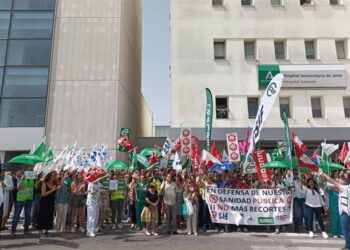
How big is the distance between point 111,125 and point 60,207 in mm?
9936

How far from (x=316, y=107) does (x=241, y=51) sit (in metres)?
6.67

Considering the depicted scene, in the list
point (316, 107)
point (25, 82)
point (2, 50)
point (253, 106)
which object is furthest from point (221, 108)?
point (2, 50)

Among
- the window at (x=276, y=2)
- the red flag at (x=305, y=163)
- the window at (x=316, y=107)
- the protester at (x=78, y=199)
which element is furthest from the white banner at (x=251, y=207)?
the window at (x=276, y=2)

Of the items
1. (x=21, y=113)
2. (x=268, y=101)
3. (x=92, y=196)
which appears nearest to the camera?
(x=92, y=196)

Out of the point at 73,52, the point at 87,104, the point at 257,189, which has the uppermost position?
the point at 73,52

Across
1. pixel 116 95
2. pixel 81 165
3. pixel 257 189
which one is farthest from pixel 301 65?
pixel 81 165

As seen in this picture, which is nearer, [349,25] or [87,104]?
[87,104]

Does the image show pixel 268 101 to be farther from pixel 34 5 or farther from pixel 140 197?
pixel 34 5

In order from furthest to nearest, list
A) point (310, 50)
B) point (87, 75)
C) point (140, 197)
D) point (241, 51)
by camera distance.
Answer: point (310, 50) < point (241, 51) < point (87, 75) < point (140, 197)

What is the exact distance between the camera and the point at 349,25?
23328mm

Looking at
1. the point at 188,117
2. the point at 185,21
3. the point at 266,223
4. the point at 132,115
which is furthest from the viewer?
the point at 132,115

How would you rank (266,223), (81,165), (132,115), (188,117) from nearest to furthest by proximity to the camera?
(266,223), (81,165), (188,117), (132,115)

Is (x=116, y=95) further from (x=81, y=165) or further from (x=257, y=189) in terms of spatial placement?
(x=257, y=189)

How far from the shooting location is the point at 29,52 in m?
21.1
